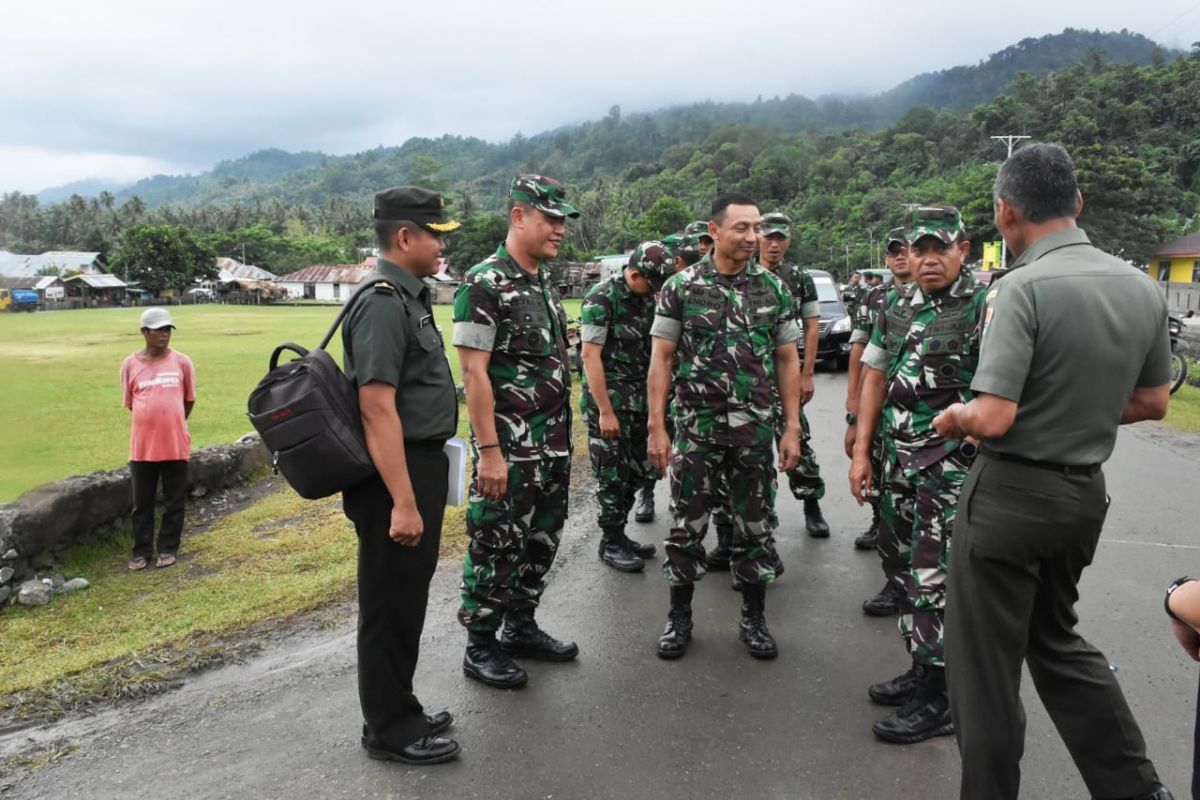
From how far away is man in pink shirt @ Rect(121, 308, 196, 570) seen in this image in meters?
5.15

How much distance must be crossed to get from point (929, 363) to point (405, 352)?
202 centimetres

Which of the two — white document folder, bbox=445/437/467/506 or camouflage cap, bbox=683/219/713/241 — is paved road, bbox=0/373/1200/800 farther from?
camouflage cap, bbox=683/219/713/241

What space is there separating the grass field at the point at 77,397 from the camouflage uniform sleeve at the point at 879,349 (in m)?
4.33

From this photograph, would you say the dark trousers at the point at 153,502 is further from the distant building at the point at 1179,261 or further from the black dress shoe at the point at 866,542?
the distant building at the point at 1179,261

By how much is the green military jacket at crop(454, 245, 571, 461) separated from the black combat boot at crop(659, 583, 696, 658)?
89 cm

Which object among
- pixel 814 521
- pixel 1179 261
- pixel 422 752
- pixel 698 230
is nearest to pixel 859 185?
pixel 1179 261

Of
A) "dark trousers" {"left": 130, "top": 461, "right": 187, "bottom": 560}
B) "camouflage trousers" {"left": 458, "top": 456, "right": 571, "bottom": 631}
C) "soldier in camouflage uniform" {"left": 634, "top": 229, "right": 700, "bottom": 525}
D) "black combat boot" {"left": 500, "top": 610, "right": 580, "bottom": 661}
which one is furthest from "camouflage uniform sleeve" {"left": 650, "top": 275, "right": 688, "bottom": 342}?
"dark trousers" {"left": 130, "top": 461, "right": 187, "bottom": 560}

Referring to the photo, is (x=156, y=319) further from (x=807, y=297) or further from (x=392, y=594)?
(x=807, y=297)

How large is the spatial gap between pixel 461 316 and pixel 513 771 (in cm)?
174

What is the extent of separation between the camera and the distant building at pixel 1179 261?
39.2 meters

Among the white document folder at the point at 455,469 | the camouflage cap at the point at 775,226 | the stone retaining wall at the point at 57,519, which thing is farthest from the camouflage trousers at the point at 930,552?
the stone retaining wall at the point at 57,519

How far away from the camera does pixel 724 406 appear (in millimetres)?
3545

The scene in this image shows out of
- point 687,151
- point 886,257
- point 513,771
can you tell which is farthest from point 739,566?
point 687,151

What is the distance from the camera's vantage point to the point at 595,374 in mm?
4656
